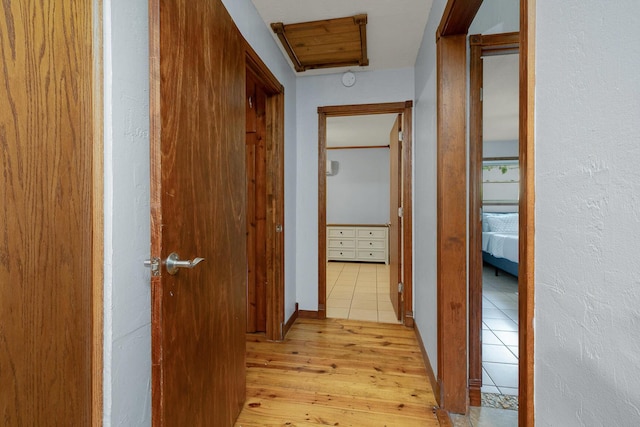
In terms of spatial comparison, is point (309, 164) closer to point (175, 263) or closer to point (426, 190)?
point (426, 190)

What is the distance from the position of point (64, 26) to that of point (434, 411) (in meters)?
2.17

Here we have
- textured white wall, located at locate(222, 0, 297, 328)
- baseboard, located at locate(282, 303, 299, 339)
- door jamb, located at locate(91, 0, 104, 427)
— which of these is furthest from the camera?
baseboard, located at locate(282, 303, 299, 339)

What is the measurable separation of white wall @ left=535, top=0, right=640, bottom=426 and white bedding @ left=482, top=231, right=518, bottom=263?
399 centimetres

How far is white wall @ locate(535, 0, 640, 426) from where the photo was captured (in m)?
0.42

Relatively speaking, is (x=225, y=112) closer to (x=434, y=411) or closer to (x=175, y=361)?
(x=175, y=361)

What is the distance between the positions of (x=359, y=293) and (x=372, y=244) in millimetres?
1927

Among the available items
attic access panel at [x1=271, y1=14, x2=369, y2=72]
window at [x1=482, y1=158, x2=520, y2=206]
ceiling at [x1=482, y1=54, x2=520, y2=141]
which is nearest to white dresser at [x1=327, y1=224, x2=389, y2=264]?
window at [x1=482, y1=158, x2=520, y2=206]

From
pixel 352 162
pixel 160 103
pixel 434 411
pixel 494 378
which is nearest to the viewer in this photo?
pixel 160 103

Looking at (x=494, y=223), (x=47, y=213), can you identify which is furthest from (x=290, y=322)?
(x=494, y=223)

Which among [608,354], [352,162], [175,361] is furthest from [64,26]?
[352,162]

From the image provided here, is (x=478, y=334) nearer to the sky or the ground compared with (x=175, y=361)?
nearer to the ground

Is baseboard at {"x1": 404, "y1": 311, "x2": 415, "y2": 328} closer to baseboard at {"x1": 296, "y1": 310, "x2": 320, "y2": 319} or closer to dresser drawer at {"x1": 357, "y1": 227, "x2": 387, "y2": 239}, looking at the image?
baseboard at {"x1": 296, "y1": 310, "x2": 320, "y2": 319}

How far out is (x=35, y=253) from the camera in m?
0.66

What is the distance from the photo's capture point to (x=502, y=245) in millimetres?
4266
